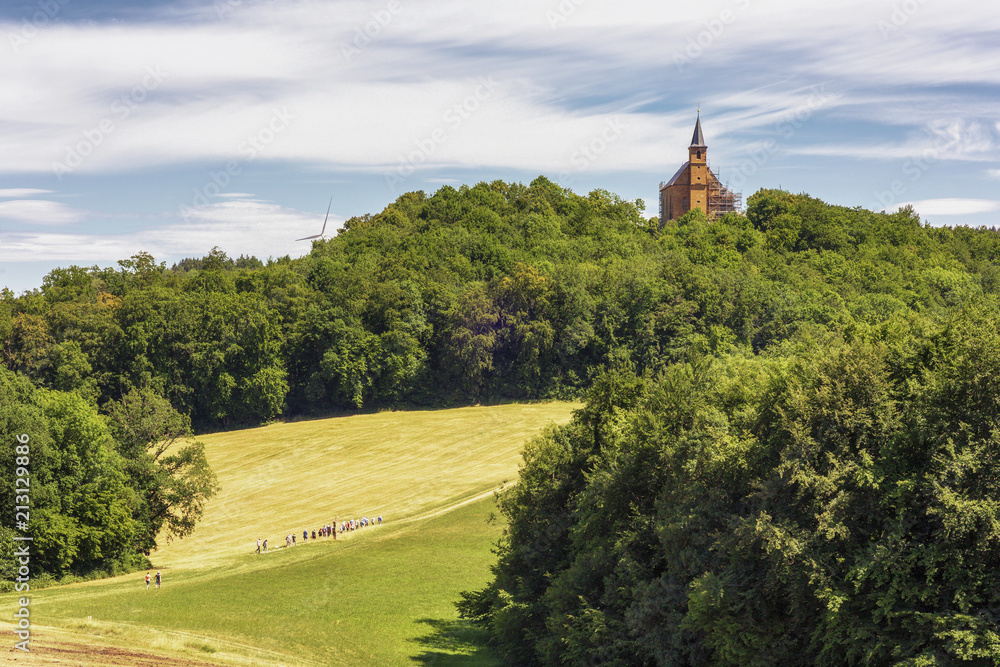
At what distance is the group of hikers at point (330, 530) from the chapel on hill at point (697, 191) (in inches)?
3710

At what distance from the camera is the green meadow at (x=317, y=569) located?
1068 inches

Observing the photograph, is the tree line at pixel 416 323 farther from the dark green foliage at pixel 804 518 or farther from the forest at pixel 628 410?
the dark green foliage at pixel 804 518

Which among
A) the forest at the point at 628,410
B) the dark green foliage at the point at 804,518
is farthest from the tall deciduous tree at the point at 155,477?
the dark green foliage at the point at 804,518

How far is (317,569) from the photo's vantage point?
4025 centimetres

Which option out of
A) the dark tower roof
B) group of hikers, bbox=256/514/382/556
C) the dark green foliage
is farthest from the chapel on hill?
the dark green foliage

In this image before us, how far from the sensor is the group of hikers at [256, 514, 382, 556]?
155 feet

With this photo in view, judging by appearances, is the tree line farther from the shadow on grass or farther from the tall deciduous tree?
the shadow on grass

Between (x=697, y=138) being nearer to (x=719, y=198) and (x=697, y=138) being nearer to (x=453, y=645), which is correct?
(x=719, y=198)

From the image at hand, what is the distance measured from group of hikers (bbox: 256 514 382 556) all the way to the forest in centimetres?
558

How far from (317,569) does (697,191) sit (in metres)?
109

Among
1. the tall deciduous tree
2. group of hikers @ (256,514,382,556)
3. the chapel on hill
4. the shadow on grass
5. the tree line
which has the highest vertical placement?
the chapel on hill

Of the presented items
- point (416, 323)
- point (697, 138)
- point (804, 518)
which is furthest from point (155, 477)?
point (697, 138)

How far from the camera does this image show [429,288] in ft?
325

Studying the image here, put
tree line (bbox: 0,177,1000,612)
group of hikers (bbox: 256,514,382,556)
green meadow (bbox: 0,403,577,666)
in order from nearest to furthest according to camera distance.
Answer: green meadow (bbox: 0,403,577,666)
group of hikers (bbox: 256,514,382,556)
tree line (bbox: 0,177,1000,612)
